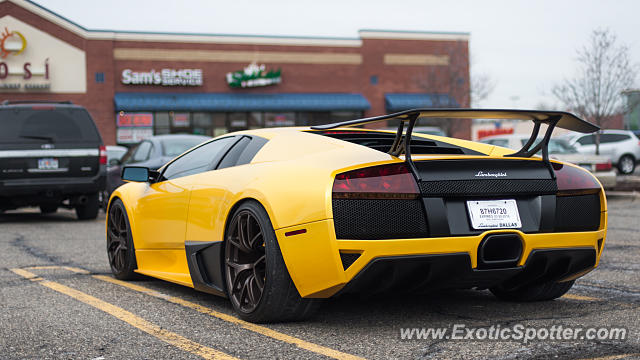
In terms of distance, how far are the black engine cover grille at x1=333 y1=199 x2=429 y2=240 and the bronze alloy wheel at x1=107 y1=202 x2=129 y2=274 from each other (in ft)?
9.63

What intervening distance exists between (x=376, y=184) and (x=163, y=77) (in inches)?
1332

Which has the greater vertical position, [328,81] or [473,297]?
[328,81]

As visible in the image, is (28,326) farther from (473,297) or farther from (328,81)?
(328,81)

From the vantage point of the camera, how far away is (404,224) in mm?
4035

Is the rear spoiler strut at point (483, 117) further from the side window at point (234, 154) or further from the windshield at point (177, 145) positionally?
the windshield at point (177, 145)

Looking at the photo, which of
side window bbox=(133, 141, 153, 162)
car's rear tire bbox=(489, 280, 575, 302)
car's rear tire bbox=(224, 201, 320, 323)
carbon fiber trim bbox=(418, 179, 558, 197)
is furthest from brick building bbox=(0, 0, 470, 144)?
carbon fiber trim bbox=(418, 179, 558, 197)

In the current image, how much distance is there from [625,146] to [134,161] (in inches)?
765

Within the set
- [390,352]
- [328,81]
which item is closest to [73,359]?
[390,352]

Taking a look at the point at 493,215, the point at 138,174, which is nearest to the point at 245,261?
the point at 493,215

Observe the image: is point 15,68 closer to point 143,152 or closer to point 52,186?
point 143,152

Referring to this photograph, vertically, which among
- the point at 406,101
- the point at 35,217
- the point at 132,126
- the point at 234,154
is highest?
the point at 406,101

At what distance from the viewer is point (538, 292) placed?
5.11 metres

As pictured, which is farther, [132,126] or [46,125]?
[132,126]

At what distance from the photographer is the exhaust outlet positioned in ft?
13.5
